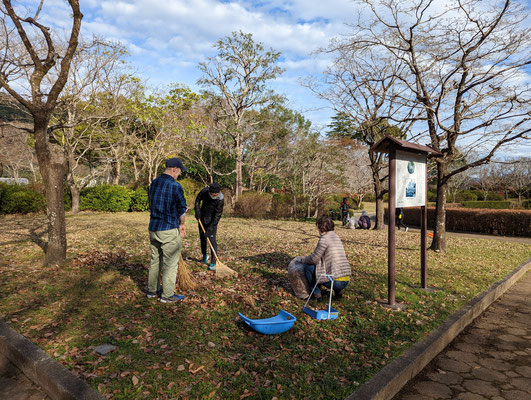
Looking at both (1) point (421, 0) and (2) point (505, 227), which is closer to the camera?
(1) point (421, 0)

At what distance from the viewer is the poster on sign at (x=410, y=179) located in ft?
16.0

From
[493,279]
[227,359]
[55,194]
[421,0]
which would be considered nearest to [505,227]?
[493,279]

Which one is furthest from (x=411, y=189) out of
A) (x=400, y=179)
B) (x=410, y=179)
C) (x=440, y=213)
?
(x=440, y=213)

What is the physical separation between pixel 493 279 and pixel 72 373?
22.8 feet

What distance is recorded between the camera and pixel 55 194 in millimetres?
6145

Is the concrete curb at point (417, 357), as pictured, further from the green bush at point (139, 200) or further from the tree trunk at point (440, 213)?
the green bush at point (139, 200)

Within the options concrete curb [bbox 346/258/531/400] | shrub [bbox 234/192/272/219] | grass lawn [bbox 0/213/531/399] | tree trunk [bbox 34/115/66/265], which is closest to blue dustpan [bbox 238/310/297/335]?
grass lawn [bbox 0/213/531/399]

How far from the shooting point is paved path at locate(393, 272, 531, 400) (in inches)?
122

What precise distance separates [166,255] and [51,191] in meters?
3.23

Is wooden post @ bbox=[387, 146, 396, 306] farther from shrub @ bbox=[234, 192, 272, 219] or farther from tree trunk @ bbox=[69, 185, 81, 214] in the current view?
tree trunk @ bbox=[69, 185, 81, 214]

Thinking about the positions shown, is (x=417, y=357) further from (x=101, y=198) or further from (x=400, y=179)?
(x=101, y=198)

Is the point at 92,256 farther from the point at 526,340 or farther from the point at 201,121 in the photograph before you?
the point at 201,121

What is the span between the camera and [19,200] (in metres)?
15.9

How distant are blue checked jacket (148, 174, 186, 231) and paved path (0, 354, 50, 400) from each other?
6.31ft
